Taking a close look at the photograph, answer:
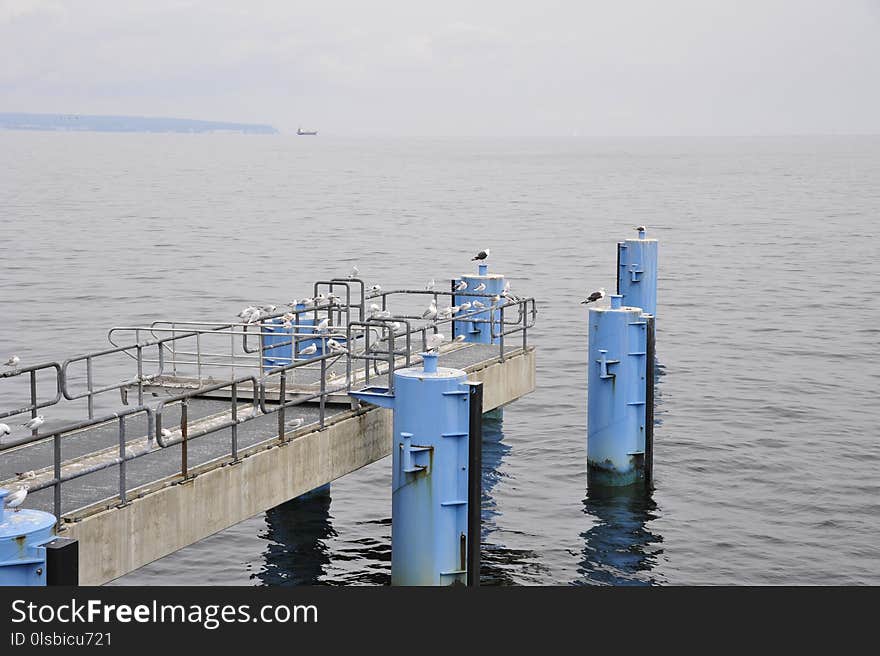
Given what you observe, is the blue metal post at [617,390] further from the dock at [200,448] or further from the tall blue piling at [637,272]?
the tall blue piling at [637,272]

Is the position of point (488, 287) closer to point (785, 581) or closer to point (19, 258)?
point (785, 581)

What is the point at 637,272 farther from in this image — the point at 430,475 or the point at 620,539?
the point at 430,475

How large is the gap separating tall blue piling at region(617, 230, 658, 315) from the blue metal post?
750 cm

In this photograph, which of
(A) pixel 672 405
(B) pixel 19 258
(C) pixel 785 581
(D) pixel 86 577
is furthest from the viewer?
(B) pixel 19 258

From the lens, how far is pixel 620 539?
23.9 metres

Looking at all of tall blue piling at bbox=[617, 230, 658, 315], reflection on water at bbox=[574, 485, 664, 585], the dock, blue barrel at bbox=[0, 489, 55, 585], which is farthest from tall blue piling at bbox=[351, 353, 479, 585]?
tall blue piling at bbox=[617, 230, 658, 315]

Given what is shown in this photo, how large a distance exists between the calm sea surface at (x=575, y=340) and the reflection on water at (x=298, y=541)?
5cm

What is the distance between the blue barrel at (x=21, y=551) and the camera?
37.7ft

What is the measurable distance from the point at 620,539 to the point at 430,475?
25.9 ft

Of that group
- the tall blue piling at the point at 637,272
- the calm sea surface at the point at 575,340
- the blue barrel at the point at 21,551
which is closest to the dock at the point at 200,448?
the blue barrel at the point at 21,551

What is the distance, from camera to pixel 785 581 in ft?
72.9

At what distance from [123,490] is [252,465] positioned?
234 centimetres

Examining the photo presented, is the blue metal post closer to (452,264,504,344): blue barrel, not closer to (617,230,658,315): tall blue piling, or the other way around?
(452,264,504,344): blue barrel

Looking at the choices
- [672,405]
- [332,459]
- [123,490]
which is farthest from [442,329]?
[123,490]
